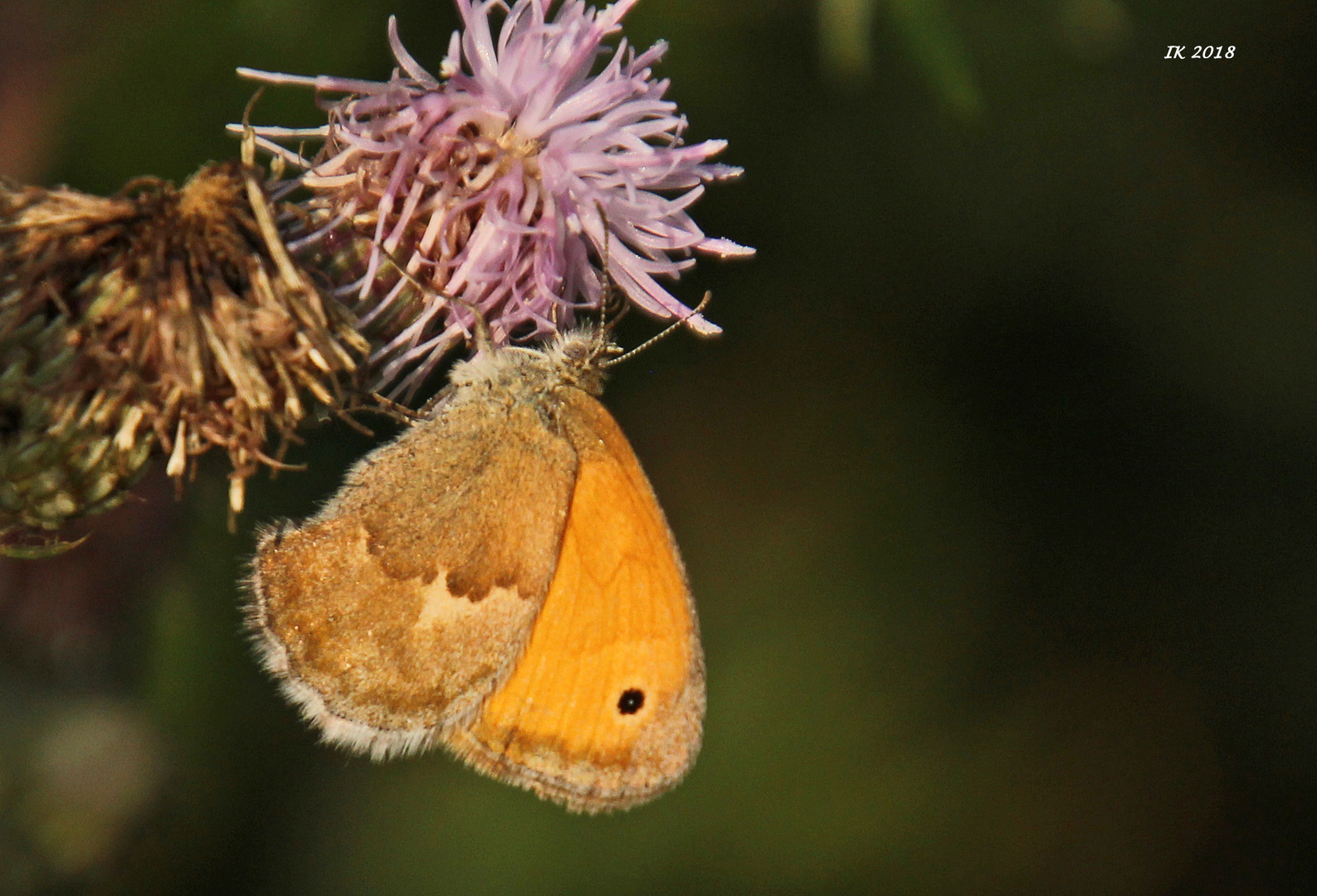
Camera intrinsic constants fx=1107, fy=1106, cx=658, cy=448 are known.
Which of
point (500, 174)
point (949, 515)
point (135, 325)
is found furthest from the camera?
point (949, 515)

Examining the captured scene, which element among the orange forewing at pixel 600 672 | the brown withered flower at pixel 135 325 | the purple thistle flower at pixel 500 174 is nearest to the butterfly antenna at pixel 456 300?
the purple thistle flower at pixel 500 174

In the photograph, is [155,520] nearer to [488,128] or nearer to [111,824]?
[111,824]

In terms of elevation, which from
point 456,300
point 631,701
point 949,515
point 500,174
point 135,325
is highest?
point 500,174

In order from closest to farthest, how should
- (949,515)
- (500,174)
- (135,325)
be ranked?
(135,325)
(500,174)
(949,515)

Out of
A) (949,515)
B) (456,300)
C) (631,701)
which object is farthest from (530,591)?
(949,515)

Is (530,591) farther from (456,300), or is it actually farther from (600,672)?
(456,300)

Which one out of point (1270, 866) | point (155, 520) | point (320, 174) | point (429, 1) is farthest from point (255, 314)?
point (1270, 866)
